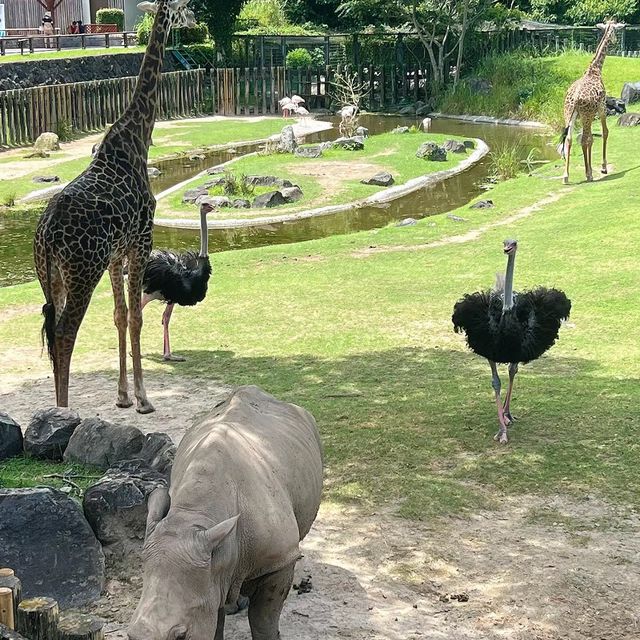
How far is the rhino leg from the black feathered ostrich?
11.7 feet

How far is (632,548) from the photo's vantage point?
6.48m

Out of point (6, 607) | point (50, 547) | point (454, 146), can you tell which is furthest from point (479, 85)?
point (6, 607)

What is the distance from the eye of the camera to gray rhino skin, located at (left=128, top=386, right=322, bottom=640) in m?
3.90

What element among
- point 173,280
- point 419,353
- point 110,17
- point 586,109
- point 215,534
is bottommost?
point 419,353

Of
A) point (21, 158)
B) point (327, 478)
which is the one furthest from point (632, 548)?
point (21, 158)

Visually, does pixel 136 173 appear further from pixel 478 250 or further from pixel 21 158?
pixel 21 158

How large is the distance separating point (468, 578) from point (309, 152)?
2062 centimetres

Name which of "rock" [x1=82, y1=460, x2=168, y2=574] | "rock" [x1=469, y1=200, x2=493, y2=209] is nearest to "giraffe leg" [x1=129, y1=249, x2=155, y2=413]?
"rock" [x1=82, y1=460, x2=168, y2=574]

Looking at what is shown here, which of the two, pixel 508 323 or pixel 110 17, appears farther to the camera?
pixel 110 17

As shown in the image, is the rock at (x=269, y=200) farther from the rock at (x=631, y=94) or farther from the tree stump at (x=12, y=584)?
the tree stump at (x=12, y=584)

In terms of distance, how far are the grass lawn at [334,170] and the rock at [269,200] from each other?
9.9 inches

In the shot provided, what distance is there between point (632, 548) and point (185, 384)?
4856mm

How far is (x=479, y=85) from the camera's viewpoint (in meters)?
36.1

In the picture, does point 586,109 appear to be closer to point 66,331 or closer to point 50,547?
point 66,331
